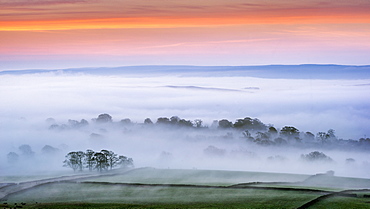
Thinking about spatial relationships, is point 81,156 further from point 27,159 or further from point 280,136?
point 280,136

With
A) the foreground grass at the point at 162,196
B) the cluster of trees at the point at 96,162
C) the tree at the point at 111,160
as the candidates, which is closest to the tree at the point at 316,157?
the cluster of trees at the point at 96,162

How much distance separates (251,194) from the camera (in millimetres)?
76625

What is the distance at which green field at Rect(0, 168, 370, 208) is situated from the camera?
69912mm

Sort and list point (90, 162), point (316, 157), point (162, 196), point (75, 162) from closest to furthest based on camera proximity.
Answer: point (162, 196), point (90, 162), point (75, 162), point (316, 157)

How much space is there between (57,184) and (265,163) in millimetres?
60780

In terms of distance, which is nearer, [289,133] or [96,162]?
[96,162]

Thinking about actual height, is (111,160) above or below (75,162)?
below

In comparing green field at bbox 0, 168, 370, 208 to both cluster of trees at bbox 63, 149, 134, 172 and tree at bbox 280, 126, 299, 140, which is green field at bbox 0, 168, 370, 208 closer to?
cluster of trees at bbox 63, 149, 134, 172

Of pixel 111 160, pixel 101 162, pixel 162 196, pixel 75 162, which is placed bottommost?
pixel 162 196

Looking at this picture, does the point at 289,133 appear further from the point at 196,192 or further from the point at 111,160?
the point at 196,192

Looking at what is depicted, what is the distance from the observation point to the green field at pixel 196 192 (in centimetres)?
6991

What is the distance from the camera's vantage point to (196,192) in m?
79.2

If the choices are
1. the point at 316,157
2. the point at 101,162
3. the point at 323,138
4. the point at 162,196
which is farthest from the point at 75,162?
the point at 323,138

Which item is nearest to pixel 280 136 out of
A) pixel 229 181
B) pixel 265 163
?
pixel 265 163
